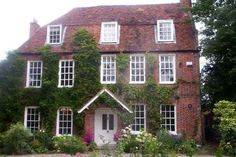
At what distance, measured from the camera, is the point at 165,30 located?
27672 millimetres

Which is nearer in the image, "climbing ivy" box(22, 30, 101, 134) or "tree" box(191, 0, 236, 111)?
"tree" box(191, 0, 236, 111)

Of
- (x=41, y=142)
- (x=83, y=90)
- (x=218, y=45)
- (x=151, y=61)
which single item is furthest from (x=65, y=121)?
(x=218, y=45)

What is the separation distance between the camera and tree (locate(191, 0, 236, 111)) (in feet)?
71.5

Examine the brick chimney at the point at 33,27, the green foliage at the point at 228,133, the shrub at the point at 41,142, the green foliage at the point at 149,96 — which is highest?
the brick chimney at the point at 33,27

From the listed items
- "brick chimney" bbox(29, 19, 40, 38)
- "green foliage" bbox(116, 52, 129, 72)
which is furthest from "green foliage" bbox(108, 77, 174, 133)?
"brick chimney" bbox(29, 19, 40, 38)

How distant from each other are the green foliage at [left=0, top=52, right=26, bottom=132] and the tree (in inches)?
517

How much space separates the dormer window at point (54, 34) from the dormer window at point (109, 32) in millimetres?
3359

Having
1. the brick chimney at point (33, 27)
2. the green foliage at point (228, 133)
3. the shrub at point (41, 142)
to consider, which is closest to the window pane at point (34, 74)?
the brick chimney at point (33, 27)

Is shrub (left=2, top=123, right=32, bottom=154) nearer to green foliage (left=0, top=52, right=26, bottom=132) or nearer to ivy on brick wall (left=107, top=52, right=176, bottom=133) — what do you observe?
green foliage (left=0, top=52, right=26, bottom=132)

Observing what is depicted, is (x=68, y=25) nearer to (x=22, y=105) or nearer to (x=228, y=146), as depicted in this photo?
(x=22, y=105)

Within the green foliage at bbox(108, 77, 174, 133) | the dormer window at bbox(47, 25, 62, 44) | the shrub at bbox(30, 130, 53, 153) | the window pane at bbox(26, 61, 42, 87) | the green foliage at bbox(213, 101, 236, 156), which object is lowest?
the shrub at bbox(30, 130, 53, 153)

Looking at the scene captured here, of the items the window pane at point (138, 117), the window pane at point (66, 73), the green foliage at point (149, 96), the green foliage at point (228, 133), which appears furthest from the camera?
the window pane at point (66, 73)

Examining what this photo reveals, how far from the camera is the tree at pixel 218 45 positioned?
858 inches

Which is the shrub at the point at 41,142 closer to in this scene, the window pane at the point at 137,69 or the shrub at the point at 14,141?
the shrub at the point at 14,141
